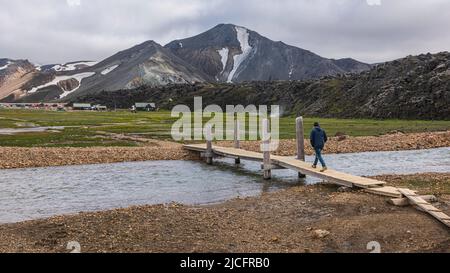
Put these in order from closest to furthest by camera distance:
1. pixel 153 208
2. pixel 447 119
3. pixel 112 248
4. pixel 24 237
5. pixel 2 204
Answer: pixel 112 248 → pixel 24 237 → pixel 153 208 → pixel 2 204 → pixel 447 119

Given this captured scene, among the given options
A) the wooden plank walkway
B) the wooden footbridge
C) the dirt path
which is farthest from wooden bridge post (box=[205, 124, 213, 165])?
the dirt path

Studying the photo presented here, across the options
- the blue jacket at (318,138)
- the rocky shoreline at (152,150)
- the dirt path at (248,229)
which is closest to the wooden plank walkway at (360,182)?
the dirt path at (248,229)

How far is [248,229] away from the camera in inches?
691

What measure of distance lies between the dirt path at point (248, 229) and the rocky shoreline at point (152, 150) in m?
20.8

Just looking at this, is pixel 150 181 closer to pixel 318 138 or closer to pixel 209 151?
pixel 318 138

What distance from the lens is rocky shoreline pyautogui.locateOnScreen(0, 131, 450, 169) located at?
3992 cm

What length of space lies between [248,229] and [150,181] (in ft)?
47.8

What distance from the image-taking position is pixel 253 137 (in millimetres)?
59094

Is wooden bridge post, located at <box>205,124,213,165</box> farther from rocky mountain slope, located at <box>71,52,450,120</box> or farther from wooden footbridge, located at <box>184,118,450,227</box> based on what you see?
rocky mountain slope, located at <box>71,52,450,120</box>

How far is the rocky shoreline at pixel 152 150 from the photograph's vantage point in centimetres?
3992
